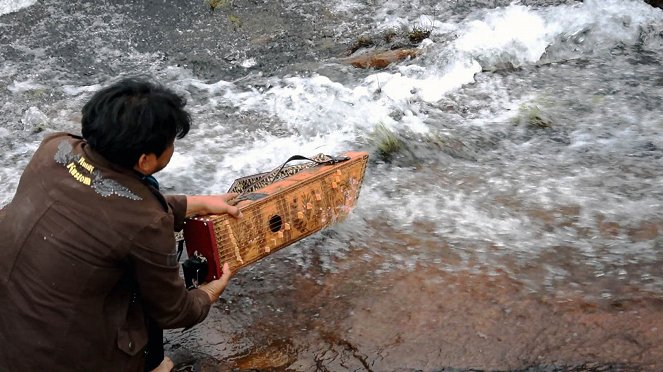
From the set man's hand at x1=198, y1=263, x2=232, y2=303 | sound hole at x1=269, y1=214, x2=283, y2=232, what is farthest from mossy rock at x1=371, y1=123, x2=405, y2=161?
man's hand at x1=198, y1=263, x2=232, y2=303

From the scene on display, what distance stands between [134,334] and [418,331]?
1303 mm

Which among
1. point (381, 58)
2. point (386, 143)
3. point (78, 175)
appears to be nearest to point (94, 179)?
point (78, 175)

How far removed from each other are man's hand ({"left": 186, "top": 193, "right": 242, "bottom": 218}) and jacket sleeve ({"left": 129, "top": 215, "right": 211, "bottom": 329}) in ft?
1.74

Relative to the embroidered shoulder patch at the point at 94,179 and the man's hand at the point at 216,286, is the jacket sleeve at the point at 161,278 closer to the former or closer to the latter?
the embroidered shoulder patch at the point at 94,179

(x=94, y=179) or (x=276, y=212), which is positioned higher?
(x=94, y=179)

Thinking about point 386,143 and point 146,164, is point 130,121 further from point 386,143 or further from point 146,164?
point 386,143

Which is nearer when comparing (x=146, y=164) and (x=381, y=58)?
(x=146, y=164)

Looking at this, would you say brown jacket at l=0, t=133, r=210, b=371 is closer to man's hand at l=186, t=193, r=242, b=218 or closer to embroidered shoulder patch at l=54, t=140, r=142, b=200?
embroidered shoulder patch at l=54, t=140, r=142, b=200

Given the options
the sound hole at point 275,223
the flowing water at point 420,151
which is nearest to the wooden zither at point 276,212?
the sound hole at point 275,223

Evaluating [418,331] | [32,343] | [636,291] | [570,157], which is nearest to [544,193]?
[570,157]

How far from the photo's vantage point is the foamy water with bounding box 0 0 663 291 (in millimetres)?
3994

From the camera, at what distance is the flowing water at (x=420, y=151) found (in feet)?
10.6

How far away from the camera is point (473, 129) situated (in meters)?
5.39

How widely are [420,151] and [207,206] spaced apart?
2.32 metres
